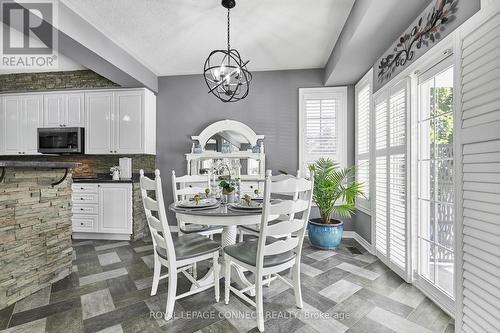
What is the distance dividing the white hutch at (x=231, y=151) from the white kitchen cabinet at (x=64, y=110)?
197 centimetres

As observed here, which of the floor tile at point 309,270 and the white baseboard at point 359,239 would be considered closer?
the floor tile at point 309,270

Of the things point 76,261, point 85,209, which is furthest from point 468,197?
point 85,209

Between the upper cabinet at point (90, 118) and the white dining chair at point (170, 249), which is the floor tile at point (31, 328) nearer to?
the white dining chair at point (170, 249)

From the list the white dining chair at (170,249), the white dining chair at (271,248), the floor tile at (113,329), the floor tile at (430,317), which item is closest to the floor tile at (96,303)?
the floor tile at (113,329)

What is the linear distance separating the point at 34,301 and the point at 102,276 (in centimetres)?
54

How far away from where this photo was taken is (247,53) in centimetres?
339

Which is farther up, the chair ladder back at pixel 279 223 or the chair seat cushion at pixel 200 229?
the chair ladder back at pixel 279 223

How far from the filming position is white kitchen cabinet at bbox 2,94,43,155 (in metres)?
4.11

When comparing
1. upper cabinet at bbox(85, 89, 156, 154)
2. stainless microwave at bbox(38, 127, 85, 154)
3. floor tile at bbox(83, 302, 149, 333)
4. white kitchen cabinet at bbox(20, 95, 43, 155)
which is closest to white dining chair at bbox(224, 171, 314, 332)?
floor tile at bbox(83, 302, 149, 333)

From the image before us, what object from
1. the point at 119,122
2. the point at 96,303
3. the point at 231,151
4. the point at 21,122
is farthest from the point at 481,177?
the point at 21,122

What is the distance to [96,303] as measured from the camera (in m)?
1.99

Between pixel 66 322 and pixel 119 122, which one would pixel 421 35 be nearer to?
pixel 66 322

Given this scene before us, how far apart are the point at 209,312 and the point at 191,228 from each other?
2.91ft

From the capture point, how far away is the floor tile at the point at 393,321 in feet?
5.54
